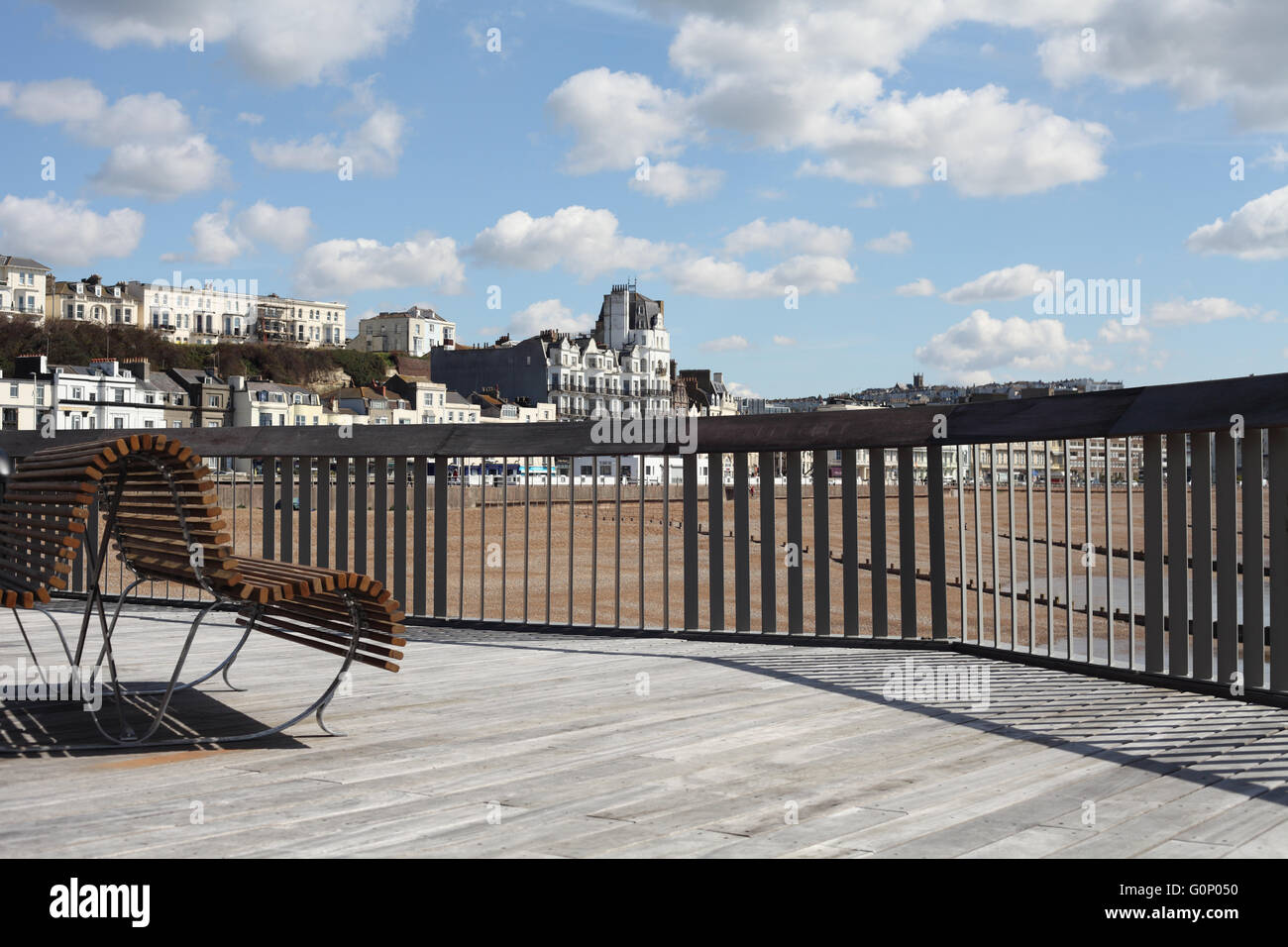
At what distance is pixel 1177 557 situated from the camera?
4754 mm

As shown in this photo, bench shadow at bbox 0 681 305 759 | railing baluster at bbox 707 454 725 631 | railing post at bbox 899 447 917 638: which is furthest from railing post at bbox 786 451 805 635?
bench shadow at bbox 0 681 305 759

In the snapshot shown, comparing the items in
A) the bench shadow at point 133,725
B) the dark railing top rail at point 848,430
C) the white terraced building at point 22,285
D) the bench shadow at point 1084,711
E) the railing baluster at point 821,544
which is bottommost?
the bench shadow at point 1084,711

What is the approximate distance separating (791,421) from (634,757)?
3.06 metres

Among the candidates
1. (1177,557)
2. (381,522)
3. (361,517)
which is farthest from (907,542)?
(361,517)

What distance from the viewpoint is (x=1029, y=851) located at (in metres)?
2.62

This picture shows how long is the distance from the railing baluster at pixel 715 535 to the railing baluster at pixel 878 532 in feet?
1.30

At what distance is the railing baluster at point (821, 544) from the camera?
6.20m

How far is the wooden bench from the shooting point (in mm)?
3562

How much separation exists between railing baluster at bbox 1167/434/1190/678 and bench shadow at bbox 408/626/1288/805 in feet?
0.57

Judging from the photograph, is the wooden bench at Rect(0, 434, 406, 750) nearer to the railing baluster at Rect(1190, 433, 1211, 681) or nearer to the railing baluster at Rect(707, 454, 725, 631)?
the railing baluster at Rect(707, 454, 725, 631)

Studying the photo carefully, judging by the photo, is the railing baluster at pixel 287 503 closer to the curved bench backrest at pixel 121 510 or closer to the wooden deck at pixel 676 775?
the wooden deck at pixel 676 775

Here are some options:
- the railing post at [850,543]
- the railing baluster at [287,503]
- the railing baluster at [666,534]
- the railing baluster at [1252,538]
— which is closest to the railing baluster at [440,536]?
the railing baluster at [287,503]
